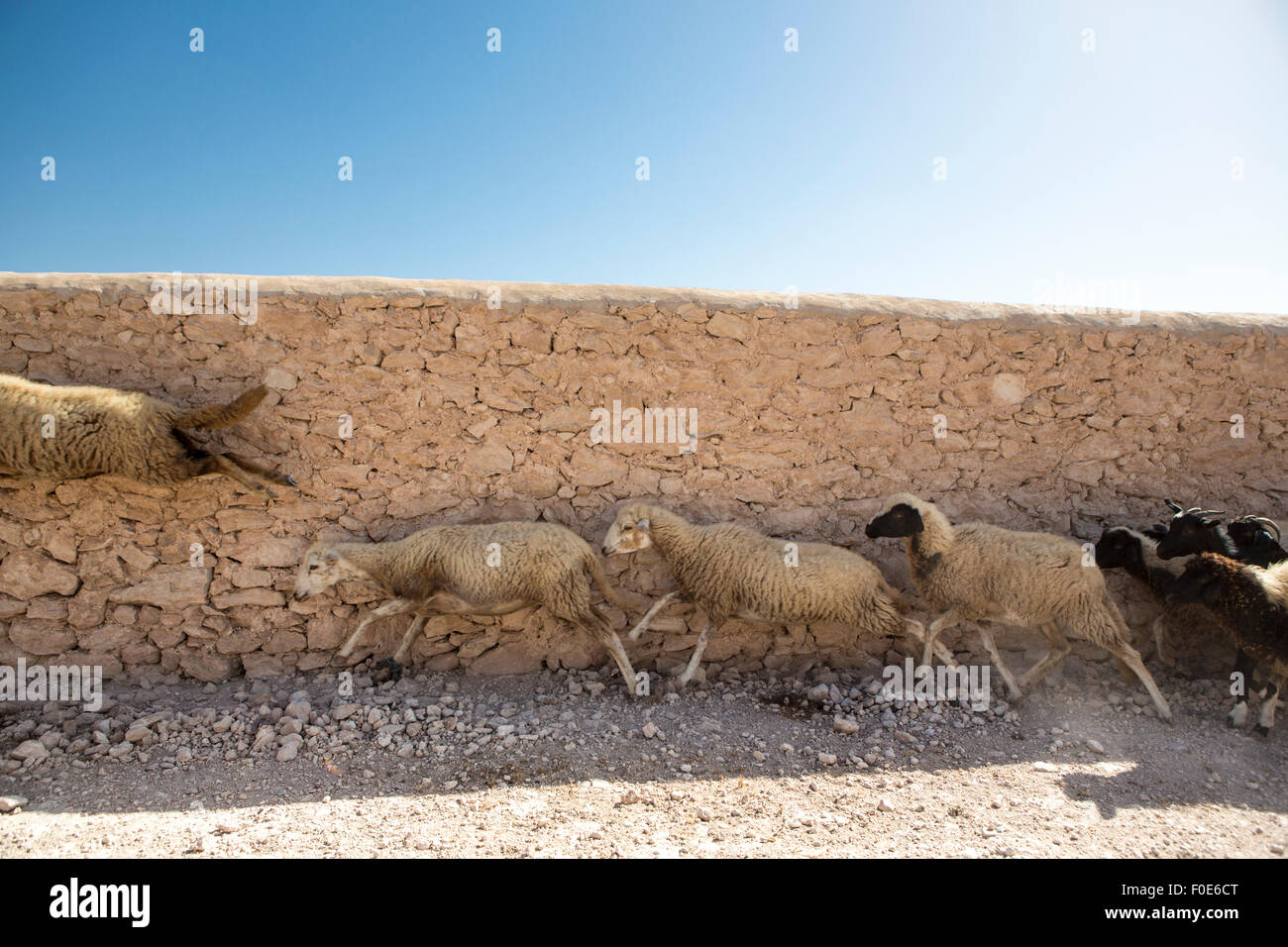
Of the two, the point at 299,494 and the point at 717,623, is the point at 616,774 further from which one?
the point at 299,494

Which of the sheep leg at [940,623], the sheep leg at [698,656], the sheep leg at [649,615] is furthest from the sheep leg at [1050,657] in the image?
the sheep leg at [649,615]

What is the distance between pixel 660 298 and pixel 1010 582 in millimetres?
2916

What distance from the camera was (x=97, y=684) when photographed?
384cm

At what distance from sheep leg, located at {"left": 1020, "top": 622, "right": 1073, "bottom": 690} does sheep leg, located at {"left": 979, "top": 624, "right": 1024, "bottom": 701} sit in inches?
3.1

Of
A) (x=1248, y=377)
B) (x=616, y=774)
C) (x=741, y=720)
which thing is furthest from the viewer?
(x=1248, y=377)

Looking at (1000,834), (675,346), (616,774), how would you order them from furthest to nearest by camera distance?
1. (675,346)
2. (616,774)
3. (1000,834)

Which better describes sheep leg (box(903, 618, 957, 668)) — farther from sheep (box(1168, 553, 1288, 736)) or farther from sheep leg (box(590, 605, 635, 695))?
sheep leg (box(590, 605, 635, 695))

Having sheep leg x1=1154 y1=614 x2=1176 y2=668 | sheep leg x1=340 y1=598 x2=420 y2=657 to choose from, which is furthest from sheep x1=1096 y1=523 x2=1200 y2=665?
sheep leg x1=340 y1=598 x2=420 y2=657

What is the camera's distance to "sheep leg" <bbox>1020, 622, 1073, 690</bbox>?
13.4 ft

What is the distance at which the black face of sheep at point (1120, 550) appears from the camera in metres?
4.12

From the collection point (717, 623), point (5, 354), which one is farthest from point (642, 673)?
point (5, 354)

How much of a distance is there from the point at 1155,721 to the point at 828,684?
74.9 inches

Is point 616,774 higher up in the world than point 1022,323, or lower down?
lower down

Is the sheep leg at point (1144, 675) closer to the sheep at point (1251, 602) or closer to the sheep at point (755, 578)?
the sheep at point (1251, 602)
